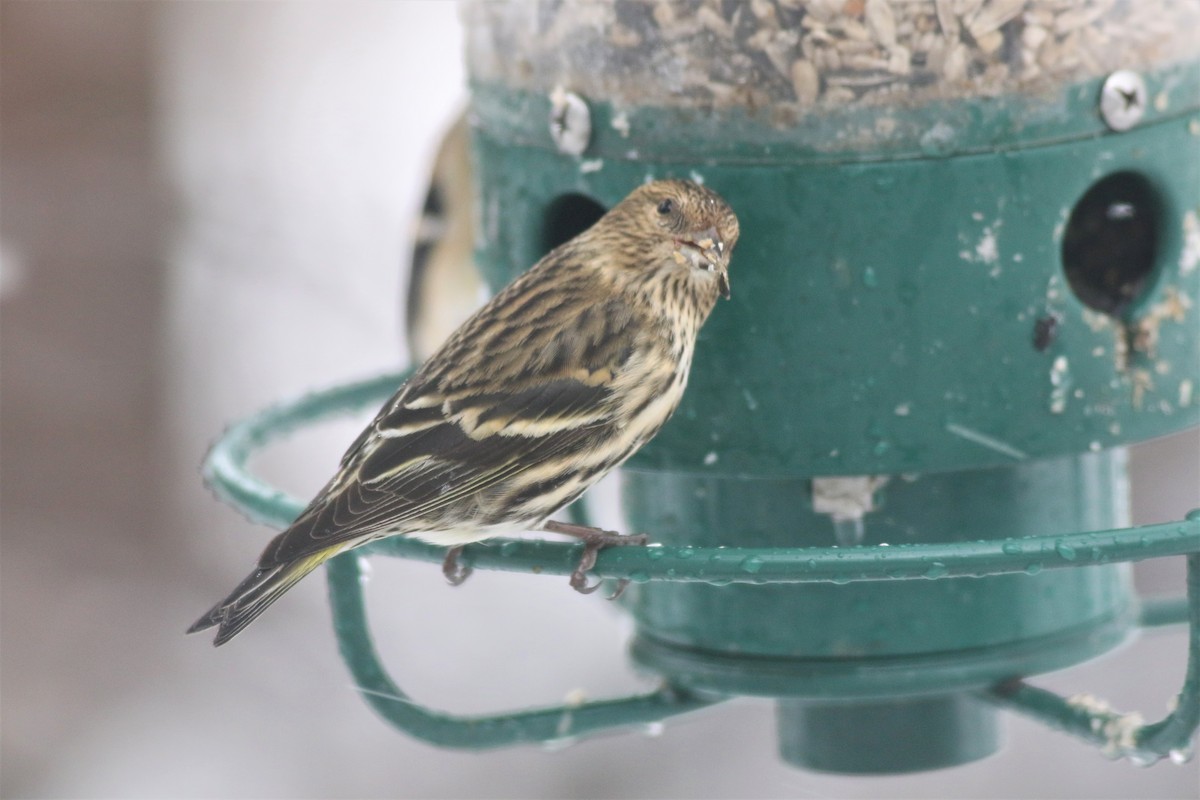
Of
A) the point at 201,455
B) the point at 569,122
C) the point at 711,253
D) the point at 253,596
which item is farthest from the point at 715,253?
the point at 201,455

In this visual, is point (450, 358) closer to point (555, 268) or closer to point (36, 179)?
point (555, 268)

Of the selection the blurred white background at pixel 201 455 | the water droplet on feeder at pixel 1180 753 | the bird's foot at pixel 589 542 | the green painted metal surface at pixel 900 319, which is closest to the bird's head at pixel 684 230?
the green painted metal surface at pixel 900 319

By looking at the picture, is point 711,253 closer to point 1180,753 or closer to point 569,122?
point 569,122

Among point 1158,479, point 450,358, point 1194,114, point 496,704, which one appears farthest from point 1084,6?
point 496,704

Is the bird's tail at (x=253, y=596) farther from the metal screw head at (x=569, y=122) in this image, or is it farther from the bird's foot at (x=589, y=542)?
the metal screw head at (x=569, y=122)

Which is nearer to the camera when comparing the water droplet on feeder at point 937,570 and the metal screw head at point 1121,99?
the water droplet on feeder at point 937,570

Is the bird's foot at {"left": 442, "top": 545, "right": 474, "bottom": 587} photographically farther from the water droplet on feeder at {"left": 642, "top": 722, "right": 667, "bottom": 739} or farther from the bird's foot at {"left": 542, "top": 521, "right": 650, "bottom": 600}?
the water droplet on feeder at {"left": 642, "top": 722, "right": 667, "bottom": 739}

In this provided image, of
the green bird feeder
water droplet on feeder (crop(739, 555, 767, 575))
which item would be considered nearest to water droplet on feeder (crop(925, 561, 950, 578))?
water droplet on feeder (crop(739, 555, 767, 575))
